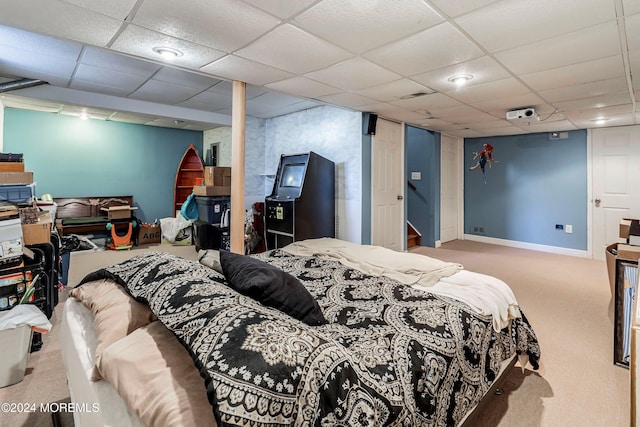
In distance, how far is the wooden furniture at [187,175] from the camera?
652 centimetres

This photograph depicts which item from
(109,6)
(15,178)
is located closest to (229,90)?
(109,6)

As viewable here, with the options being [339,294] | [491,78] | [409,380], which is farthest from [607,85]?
[409,380]

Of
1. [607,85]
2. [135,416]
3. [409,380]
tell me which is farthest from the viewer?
[607,85]

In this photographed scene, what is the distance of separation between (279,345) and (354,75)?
2732mm

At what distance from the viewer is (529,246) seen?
241 inches

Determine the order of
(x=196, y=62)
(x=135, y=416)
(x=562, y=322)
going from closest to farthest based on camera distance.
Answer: (x=135, y=416) < (x=196, y=62) < (x=562, y=322)

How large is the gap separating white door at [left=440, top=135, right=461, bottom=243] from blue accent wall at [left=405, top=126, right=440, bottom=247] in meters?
0.25

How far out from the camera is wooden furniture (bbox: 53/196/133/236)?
5.34 metres

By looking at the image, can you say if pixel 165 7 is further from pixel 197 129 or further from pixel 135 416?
pixel 197 129

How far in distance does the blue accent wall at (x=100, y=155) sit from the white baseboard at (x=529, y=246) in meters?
6.19

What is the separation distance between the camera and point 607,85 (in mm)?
3180

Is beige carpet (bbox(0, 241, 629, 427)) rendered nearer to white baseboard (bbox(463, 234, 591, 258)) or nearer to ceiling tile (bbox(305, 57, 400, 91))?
white baseboard (bbox(463, 234, 591, 258))

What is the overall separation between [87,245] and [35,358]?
3620 millimetres

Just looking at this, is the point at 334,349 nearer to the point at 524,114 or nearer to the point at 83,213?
the point at 524,114
